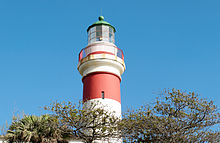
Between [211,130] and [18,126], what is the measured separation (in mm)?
9048

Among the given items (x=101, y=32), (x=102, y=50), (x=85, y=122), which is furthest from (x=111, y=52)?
(x=85, y=122)

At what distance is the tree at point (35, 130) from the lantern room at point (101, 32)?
29.6ft

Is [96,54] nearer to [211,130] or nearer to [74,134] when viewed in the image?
[74,134]

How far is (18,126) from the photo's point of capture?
48.1 feet

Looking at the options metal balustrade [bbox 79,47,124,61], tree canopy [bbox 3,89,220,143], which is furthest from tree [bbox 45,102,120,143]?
metal balustrade [bbox 79,47,124,61]

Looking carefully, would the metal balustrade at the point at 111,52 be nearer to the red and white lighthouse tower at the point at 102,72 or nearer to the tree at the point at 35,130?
the red and white lighthouse tower at the point at 102,72

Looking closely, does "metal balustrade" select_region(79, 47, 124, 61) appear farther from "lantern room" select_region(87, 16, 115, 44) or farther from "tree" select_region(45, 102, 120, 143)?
"tree" select_region(45, 102, 120, 143)

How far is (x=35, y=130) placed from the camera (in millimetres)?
14602

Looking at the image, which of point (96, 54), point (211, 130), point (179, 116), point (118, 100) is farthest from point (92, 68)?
point (211, 130)

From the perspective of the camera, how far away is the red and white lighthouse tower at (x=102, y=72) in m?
19.8

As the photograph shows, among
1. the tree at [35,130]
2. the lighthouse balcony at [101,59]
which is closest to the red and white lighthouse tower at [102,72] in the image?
the lighthouse balcony at [101,59]

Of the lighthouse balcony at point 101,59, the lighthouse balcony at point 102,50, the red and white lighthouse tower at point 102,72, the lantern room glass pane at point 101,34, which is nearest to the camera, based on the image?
the red and white lighthouse tower at point 102,72

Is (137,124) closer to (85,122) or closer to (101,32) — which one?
(85,122)

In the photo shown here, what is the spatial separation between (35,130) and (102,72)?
23.2ft
